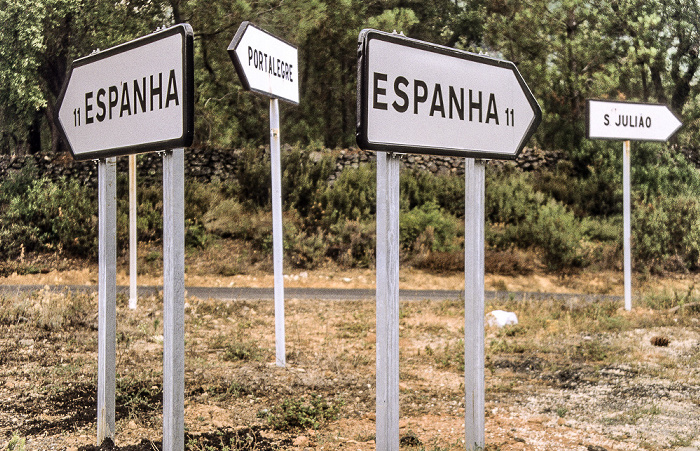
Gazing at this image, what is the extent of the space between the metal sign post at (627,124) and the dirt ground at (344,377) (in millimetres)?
1040

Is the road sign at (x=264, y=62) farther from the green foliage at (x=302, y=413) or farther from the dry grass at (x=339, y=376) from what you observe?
the green foliage at (x=302, y=413)

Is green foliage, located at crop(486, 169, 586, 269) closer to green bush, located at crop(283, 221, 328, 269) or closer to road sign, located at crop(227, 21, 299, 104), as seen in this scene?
green bush, located at crop(283, 221, 328, 269)

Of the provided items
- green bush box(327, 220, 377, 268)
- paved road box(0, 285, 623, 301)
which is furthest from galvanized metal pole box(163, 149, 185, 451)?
green bush box(327, 220, 377, 268)

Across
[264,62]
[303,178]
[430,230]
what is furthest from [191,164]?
[264,62]

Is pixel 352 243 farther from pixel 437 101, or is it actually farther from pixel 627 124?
pixel 437 101

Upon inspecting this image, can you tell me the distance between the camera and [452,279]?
12656 millimetres

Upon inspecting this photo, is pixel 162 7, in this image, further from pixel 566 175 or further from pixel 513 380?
pixel 513 380

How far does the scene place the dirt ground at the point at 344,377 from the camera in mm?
4035

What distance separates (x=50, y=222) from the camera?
48.2ft

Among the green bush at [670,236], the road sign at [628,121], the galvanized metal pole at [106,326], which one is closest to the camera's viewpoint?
the galvanized metal pole at [106,326]

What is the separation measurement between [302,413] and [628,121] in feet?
22.0

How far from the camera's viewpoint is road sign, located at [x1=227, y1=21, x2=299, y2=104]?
5344 millimetres

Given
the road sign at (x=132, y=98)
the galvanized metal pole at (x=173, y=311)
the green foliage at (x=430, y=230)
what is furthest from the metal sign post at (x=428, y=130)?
the green foliage at (x=430, y=230)

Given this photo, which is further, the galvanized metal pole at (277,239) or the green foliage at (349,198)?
the green foliage at (349,198)
